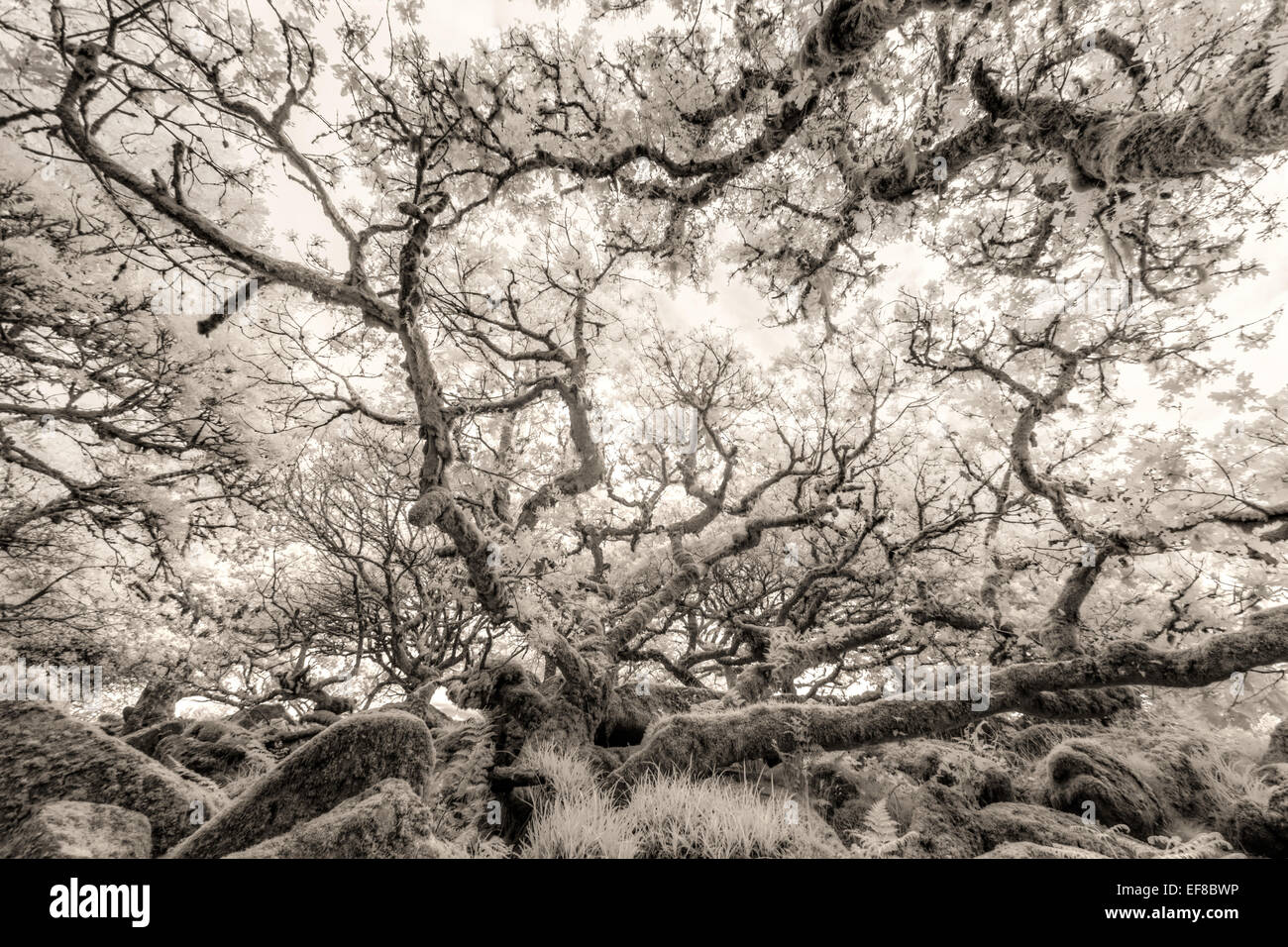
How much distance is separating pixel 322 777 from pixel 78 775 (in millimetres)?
1827

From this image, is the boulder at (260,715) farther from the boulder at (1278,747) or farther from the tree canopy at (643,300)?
the boulder at (1278,747)

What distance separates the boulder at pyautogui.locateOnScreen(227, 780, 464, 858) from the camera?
236 cm

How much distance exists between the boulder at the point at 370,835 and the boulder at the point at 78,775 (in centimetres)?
139

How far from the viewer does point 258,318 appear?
640 centimetres

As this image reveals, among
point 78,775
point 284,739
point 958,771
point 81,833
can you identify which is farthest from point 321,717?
point 958,771

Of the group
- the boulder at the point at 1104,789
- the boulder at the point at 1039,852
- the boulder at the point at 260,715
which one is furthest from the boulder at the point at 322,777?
the boulder at the point at 260,715

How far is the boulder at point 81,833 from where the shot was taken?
2.32 m

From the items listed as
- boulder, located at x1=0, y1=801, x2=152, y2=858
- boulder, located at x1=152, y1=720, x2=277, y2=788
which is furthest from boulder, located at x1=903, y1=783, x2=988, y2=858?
boulder, located at x1=152, y1=720, x2=277, y2=788

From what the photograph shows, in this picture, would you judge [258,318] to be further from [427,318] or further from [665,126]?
[665,126]

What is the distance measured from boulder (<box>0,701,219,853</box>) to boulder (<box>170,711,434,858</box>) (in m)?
0.72

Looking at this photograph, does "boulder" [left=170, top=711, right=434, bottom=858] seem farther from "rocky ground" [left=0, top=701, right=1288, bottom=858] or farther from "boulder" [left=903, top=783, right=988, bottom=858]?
"boulder" [left=903, top=783, right=988, bottom=858]
